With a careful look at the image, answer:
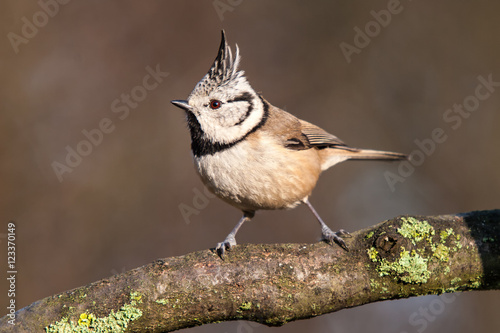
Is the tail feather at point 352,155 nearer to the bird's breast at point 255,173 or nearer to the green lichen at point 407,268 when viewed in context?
the bird's breast at point 255,173

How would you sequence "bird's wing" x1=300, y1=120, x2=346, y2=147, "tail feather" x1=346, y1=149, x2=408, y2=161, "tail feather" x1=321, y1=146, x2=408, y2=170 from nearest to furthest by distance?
"bird's wing" x1=300, y1=120, x2=346, y2=147 → "tail feather" x1=321, y1=146, x2=408, y2=170 → "tail feather" x1=346, y1=149, x2=408, y2=161

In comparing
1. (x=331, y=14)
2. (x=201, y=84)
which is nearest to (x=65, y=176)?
(x=201, y=84)

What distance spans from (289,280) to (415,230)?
0.83m

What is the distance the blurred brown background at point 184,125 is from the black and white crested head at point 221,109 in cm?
231

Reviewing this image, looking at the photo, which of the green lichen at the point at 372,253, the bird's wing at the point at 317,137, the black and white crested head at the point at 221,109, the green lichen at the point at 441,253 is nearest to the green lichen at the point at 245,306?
the green lichen at the point at 372,253

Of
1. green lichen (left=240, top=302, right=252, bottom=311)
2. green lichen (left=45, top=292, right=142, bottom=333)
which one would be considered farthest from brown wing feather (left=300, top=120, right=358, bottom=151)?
green lichen (left=45, top=292, right=142, bottom=333)

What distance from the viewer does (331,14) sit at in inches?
269

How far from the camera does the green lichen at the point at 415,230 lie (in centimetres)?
284

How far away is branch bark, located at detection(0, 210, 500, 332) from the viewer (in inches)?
106

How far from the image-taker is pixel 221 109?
402 cm

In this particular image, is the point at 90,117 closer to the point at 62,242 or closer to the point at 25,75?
the point at 25,75

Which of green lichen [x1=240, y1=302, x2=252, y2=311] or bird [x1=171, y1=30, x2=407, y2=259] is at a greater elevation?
bird [x1=171, y1=30, x2=407, y2=259]

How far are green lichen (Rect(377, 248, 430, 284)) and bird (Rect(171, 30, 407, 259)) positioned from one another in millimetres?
831

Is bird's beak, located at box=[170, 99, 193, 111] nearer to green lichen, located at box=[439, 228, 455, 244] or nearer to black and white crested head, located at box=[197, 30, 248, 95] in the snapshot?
black and white crested head, located at box=[197, 30, 248, 95]
